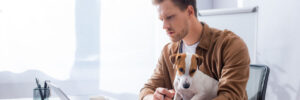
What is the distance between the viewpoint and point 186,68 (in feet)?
2.73

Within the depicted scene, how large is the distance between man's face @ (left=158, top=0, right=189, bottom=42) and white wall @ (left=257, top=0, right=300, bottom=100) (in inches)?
→ 56.7

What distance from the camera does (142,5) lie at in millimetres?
3375

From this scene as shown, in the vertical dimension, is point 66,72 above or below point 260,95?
below

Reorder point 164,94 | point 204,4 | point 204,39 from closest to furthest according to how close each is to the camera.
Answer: point 164,94 < point 204,39 < point 204,4

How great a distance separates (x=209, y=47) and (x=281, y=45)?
1461 millimetres

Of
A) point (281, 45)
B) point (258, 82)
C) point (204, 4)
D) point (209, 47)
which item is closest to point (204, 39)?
point (209, 47)

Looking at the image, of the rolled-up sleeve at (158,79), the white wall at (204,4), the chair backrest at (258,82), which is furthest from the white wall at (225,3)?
the rolled-up sleeve at (158,79)

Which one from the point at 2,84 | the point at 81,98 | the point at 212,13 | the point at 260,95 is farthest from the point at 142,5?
the point at 260,95

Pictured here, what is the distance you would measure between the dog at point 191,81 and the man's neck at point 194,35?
0.67 ft

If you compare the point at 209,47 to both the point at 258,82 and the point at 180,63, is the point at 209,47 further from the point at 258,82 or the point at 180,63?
the point at 258,82

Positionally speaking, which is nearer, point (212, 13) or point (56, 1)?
point (212, 13)

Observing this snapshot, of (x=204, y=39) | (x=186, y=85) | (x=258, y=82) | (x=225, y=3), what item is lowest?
(x=258, y=82)

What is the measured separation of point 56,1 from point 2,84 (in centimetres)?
101

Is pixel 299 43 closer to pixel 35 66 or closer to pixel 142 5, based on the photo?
pixel 142 5
